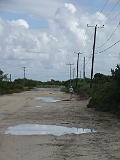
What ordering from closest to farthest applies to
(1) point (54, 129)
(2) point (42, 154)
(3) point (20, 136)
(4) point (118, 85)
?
(2) point (42, 154)
(3) point (20, 136)
(1) point (54, 129)
(4) point (118, 85)

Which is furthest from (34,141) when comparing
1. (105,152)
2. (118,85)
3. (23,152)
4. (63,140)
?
(118,85)

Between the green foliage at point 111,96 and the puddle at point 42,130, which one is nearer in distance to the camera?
the puddle at point 42,130

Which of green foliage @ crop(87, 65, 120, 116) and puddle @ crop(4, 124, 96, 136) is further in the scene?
green foliage @ crop(87, 65, 120, 116)

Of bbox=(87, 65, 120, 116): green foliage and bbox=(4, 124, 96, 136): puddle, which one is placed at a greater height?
bbox=(87, 65, 120, 116): green foliage

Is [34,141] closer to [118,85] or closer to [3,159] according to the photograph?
[3,159]

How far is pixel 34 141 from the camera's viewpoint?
12.7 metres

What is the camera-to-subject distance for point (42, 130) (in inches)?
622

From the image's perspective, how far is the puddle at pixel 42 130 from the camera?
15.0 metres

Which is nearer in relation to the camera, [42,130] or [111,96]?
[42,130]

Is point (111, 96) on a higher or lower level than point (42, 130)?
higher

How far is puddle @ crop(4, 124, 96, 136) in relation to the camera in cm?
1496

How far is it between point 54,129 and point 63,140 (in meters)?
3.15

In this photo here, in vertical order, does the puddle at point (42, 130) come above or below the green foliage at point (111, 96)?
below

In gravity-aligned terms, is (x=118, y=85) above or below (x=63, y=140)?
above
